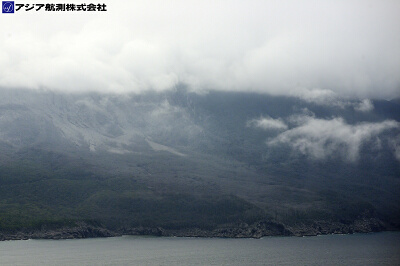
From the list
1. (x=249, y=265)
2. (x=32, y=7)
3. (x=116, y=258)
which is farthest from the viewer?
(x=116, y=258)

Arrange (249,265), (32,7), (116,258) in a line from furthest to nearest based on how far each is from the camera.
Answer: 1. (116,258)
2. (249,265)
3. (32,7)

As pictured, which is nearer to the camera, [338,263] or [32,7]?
[32,7]

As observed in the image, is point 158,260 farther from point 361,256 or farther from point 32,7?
point 32,7

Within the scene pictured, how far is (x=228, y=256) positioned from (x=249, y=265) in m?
21.1

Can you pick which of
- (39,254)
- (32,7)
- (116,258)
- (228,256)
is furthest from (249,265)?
(32,7)

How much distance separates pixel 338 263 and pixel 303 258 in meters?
12.3

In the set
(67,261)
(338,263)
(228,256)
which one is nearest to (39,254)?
(67,261)

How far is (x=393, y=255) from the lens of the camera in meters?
174

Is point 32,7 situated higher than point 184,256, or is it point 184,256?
point 32,7

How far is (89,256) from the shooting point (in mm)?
174250

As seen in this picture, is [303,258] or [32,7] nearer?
[32,7]

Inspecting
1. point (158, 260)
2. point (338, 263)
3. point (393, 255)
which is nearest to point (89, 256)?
point (158, 260)

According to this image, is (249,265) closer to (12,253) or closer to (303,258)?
(303,258)

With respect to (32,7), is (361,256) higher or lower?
lower
